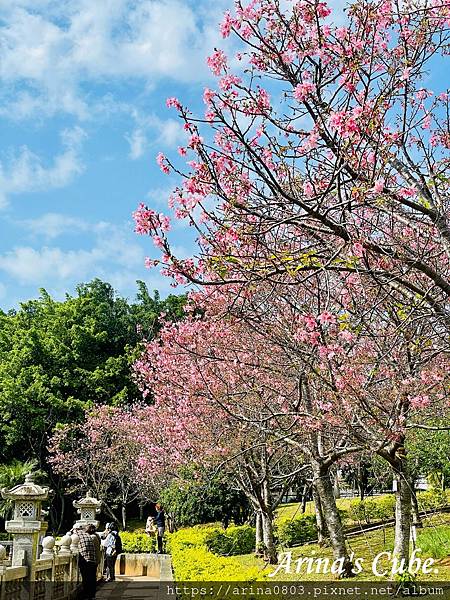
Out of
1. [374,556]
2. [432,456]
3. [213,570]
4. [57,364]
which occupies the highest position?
[57,364]

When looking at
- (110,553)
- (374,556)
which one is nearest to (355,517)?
(374,556)

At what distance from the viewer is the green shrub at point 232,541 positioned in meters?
16.2

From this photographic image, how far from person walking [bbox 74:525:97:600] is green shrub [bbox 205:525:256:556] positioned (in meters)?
5.38

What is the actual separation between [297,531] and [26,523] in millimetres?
11995

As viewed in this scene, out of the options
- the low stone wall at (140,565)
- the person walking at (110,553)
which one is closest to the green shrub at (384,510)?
the low stone wall at (140,565)

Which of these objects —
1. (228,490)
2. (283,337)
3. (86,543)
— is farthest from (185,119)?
(228,490)

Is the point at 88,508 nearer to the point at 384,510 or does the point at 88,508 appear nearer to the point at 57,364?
the point at 384,510

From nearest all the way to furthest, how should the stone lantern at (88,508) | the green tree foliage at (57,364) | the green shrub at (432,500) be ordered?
the stone lantern at (88,508)
the green shrub at (432,500)
the green tree foliage at (57,364)

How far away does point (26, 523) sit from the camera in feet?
28.0

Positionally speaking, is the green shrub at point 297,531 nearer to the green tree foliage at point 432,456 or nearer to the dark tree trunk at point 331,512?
the green tree foliage at point 432,456

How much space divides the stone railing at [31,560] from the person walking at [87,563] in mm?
117

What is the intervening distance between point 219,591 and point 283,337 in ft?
10.3

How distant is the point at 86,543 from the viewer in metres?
10.7

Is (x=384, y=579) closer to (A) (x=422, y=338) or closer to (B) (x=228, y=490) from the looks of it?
(A) (x=422, y=338)
